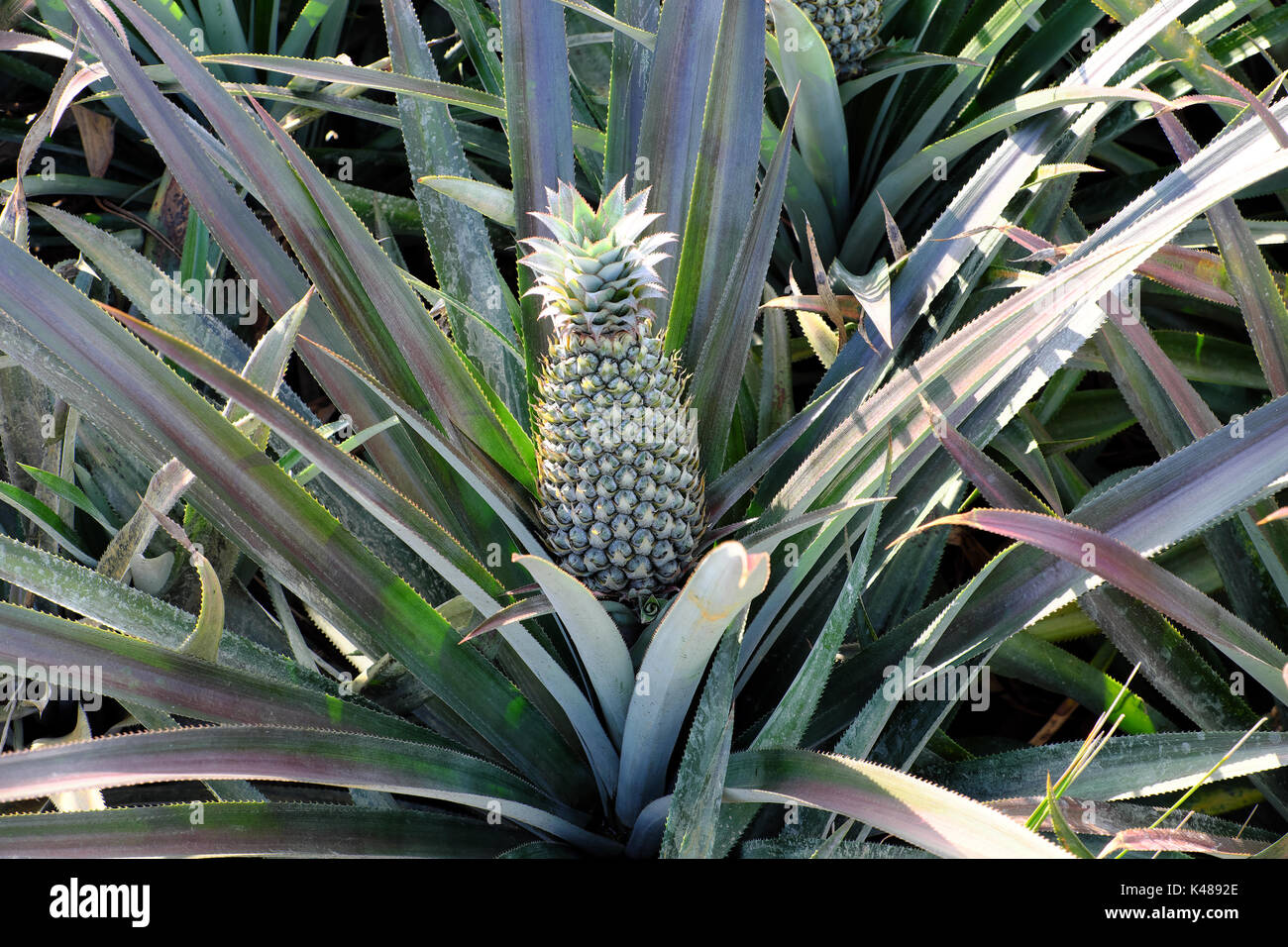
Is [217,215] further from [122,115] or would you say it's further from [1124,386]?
[1124,386]

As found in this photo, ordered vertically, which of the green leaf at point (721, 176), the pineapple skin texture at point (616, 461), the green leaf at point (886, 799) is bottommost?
the green leaf at point (886, 799)

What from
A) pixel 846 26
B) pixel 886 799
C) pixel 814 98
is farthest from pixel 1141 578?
pixel 846 26

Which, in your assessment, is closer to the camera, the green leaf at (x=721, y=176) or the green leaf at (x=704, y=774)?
the green leaf at (x=704, y=774)

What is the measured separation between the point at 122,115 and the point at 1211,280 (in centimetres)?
210

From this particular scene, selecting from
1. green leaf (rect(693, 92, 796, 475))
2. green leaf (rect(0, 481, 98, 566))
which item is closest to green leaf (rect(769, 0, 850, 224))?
green leaf (rect(693, 92, 796, 475))

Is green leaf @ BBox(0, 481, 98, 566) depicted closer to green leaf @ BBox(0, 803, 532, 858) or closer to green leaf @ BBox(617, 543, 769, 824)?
green leaf @ BBox(0, 803, 532, 858)

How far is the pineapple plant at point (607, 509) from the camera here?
95 cm

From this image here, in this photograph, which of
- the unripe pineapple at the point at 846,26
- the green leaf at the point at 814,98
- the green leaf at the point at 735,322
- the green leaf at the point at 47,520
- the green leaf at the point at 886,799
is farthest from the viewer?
the unripe pineapple at the point at 846,26

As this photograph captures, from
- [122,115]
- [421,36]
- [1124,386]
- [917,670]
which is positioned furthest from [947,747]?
[122,115]

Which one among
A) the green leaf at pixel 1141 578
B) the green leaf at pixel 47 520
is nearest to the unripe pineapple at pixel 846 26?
the green leaf at pixel 1141 578

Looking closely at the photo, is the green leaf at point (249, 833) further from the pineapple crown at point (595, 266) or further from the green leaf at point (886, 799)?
the pineapple crown at point (595, 266)

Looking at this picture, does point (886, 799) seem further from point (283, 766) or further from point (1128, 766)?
point (283, 766)

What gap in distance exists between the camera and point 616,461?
1.01m

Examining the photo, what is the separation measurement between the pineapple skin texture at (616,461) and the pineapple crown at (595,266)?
0.07 feet
